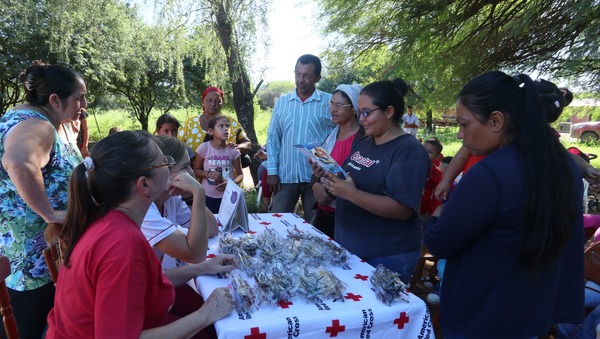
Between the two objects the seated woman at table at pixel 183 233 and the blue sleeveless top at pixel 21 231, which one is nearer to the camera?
the seated woman at table at pixel 183 233

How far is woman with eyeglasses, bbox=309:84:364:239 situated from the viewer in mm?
2914

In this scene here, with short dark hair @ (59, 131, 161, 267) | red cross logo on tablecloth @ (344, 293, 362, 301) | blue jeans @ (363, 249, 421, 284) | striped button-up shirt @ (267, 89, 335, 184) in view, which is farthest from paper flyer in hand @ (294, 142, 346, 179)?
striped button-up shirt @ (267, 89, 335, 184)

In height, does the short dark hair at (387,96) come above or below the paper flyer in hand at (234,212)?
above

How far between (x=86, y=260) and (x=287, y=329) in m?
0.71

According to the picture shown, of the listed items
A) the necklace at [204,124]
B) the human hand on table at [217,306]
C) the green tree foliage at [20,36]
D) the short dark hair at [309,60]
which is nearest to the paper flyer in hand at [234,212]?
the human hand on table at [217,306]

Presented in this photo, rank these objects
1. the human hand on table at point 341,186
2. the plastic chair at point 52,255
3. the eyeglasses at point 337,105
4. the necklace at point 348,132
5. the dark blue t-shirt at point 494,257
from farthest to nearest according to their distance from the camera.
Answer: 1. the necklace at point 348,132
2. the eyeglasses at point 337,105
3. the human hand on table at point 341,186
4. the plastic chair at point 52,255
5. the dark blue t-shirt at point 494,257

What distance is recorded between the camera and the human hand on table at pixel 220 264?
6.02 feet

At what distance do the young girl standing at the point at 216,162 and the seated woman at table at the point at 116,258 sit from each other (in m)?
2.30

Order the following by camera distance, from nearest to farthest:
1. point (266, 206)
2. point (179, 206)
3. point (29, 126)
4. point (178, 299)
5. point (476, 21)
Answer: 1. point (29, 126)
2. point (178, 299)
3. point (179, 206)
4. point (266, 206)
5. point (476, 21)

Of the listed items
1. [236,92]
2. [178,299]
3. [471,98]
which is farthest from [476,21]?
[178,299]

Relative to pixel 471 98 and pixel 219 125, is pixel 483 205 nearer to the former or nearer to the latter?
pixel 471 98

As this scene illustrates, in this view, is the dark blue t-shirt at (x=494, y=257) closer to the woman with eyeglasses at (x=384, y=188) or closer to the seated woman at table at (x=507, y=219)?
the seated woman at table at (x=507, y=219)

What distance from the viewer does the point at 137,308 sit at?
4.17ft

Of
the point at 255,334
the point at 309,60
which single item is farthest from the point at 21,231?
the point at 309,60
